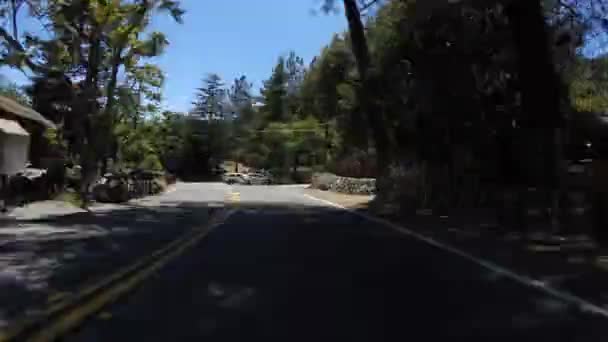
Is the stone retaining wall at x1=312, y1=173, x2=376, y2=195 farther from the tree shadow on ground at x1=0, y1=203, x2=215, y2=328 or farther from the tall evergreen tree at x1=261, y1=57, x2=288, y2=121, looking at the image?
the tall evergreen tree at x1=261, y1=57, x2=288, y2=121

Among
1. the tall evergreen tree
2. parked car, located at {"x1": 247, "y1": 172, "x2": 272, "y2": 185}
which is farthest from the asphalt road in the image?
the tall evergreen tree

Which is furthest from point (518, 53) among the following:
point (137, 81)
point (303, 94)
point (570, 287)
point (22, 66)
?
point (303, 94)

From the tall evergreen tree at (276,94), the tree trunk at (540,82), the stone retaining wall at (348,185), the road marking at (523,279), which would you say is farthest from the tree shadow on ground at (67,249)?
the tall evergreen tree at (276,94)

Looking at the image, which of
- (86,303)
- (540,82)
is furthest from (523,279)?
(540,82)

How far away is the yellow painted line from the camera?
6.95 metres

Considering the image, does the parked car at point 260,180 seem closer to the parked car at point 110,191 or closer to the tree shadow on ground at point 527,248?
the parked car at point 110,191

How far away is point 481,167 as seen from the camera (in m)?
25.3

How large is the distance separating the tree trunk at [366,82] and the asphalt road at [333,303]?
1547 cm

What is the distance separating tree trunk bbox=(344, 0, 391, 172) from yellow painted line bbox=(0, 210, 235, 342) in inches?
652

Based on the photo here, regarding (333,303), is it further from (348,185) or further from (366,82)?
(348,185)

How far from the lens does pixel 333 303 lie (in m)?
8.77

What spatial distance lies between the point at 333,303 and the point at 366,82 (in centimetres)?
2112

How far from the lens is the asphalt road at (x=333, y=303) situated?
7.28 metres

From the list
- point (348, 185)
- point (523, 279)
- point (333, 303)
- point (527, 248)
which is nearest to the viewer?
point (333, 303)
